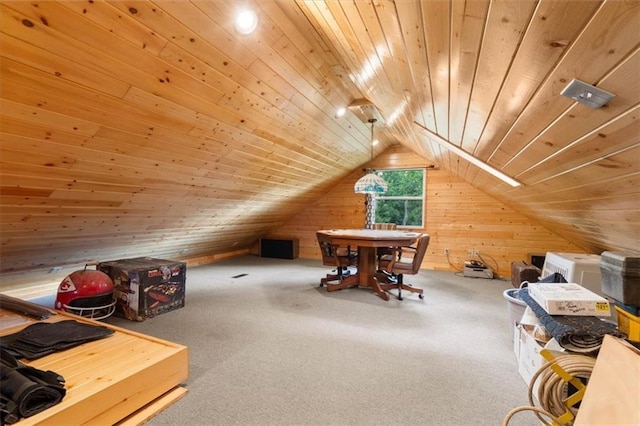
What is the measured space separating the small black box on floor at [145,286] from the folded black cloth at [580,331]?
3320mm

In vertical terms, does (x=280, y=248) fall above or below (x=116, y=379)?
above

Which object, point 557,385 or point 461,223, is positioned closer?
point 557,385

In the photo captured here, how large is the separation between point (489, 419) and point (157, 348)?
2.03m

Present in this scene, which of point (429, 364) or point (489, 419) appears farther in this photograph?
point (429, 364)

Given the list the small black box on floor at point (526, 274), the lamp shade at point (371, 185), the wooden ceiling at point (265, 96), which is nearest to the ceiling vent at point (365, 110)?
the wooden ceiling at point (265, 96)

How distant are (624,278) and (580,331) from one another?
337 mm

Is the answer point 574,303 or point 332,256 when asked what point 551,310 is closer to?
point 574,303

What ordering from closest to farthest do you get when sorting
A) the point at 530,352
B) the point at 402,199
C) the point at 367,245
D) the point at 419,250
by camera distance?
the point at 530,352 → the point at 419,250 → the point at 367,245 → the point at 402,199

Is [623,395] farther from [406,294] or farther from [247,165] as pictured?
[247,165]

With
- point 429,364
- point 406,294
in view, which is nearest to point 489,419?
point 429,364

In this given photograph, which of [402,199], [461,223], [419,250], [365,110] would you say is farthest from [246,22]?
[461,223]

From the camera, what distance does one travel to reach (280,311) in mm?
3377

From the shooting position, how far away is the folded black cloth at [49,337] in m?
1.86

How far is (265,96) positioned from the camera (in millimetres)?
2670
